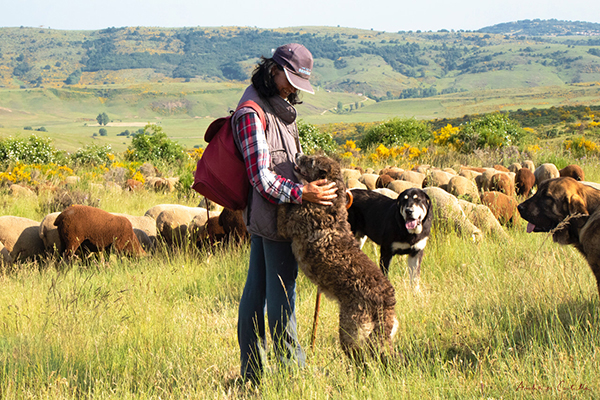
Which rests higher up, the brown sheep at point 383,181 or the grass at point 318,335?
the brown sheep at point 383,181

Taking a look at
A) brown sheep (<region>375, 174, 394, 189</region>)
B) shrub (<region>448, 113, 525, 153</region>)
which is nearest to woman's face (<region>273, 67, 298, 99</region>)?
brown sheep (<region>375, 174, 394, 189</region>)

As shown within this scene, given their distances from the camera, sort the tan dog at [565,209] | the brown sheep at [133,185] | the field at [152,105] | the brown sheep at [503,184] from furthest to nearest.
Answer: the field at [152,105], the brown sheep at [133,185], the brown sheep at [503,184], the tan dog at [565,209]

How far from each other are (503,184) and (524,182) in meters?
0.71

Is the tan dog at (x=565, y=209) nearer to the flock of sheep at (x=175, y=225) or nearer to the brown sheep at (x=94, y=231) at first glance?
the flock of sheep at (x=175, y=225)

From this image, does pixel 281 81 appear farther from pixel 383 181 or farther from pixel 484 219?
pixel 383 181

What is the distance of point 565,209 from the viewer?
3.22 metres

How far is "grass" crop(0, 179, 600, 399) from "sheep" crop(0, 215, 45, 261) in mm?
879

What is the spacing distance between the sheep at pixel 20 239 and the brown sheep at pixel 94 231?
65 cm

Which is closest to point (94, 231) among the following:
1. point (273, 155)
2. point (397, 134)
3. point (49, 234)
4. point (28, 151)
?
point (49, 234)

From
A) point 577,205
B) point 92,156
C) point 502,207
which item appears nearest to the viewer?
point 577,205

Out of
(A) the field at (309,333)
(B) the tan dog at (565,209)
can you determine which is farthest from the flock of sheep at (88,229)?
(B) the tan dog at (565,209)

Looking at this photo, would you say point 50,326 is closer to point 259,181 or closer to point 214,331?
point 214,331

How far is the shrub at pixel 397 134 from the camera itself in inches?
661

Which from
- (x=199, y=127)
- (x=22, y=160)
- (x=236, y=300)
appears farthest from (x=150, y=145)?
(x=199, y=127)
